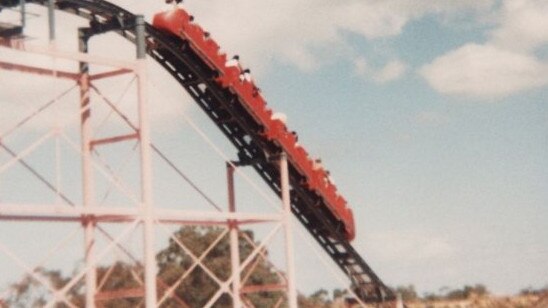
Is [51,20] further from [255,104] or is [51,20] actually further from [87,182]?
[255,104]

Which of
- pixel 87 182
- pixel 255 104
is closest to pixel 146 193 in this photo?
pixel 87 182

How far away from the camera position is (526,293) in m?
41.4

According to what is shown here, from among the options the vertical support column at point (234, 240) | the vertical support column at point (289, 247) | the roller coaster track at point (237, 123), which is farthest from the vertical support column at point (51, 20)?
the vertical support column at point (289, 247)

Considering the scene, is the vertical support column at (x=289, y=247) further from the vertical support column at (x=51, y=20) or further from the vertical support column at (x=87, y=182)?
the vertical support column at (x=51, y=20)

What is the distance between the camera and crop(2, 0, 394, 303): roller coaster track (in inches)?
703

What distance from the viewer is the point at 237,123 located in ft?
67.6

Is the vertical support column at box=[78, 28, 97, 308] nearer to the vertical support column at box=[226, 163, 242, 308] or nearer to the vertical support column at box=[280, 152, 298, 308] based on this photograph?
the vertical support column at box=[226, 163, 242, 308]

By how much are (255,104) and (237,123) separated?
74 cm

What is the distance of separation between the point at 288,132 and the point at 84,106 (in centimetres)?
555

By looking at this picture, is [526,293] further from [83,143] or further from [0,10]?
[0,10]

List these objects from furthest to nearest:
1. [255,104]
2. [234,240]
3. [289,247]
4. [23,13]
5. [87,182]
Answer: [234,240] → [289,247] → [255,104] → [87,182] → [23,13]

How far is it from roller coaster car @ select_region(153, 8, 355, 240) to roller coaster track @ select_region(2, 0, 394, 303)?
0.19 meters

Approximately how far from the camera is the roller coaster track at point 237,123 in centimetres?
1784

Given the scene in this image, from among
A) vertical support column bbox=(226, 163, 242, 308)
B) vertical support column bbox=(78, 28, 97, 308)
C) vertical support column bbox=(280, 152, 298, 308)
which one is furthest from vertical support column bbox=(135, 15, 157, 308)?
vertical support column bbox=(280, 152, 298, 308)
